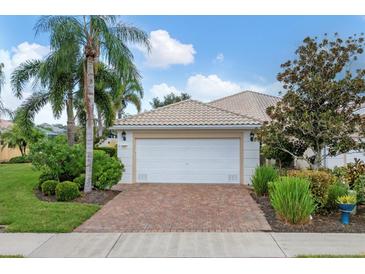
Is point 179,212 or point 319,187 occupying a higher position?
point 319,187

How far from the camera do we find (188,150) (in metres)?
13.4

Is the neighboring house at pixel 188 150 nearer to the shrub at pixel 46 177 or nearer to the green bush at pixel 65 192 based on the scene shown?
the shrub at pixel 46 177

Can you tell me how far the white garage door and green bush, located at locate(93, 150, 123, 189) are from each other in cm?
212

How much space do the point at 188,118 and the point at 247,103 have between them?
15.2m

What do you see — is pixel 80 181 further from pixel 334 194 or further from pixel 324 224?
pixel 334 194

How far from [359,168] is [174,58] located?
1209cm

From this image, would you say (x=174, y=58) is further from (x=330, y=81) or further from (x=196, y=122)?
(x=330, y=81)

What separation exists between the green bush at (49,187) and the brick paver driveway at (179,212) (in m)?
2.12

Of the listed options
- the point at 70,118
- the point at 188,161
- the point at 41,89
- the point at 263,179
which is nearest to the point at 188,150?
the point at 188,161

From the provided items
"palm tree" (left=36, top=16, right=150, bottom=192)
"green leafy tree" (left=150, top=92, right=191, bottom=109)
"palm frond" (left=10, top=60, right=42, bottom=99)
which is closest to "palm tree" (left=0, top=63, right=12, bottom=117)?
"palm frond" (left=10, top=60, right=42, bottom=99)

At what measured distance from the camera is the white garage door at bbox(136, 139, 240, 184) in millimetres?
13297

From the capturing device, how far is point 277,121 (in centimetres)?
1063
